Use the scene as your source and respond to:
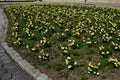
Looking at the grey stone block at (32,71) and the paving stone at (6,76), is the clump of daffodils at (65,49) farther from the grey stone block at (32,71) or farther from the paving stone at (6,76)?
the paving stone at (6,76)

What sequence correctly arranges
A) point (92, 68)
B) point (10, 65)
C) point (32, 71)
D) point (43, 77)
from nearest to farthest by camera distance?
point (43, 77) < point (92, 68) < point (32, 71) < point (10, 65)

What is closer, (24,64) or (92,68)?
(92,68)

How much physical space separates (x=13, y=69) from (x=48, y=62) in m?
0.97

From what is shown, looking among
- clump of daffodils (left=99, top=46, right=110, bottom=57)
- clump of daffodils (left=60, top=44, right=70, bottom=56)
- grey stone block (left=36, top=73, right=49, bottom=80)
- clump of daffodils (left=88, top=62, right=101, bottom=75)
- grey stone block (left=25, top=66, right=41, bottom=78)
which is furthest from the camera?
clump of daffodils (left=60, top=44, right=70, bottom=56)

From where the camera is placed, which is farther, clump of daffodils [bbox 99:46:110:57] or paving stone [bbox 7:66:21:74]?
clump of daffodils [bbox 99:46:110:57]

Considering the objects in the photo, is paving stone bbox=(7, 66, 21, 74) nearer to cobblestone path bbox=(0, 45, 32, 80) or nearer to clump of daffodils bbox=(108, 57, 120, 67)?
cobblestone path bbox=(0, 45, 32, 80)

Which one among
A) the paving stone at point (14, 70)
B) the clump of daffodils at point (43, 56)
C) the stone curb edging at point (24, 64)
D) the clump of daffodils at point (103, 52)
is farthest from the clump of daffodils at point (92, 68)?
the paving stone at point (14, 70)

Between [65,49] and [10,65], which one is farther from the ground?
[65,49]

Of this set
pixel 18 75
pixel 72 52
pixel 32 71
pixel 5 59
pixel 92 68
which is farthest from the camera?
pixel 5 59

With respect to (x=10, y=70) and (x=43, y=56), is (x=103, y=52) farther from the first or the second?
(x=10, y=70)

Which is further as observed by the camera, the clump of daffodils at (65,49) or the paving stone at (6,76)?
the clump of daffodils at (65,49)

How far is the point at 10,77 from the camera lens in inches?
250

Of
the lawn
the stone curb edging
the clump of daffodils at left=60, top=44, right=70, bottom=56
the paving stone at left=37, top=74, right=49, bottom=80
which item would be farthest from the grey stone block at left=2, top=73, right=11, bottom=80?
→ the clump of daffodils at left=60, top=44, right=70, bottom=56

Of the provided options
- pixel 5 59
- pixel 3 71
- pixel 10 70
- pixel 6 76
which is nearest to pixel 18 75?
pixel 6 76
